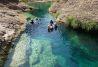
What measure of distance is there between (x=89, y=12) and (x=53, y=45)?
50.4 feet

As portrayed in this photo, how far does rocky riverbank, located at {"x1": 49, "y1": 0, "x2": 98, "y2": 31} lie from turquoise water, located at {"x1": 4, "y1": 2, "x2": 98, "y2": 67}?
5.89 ft

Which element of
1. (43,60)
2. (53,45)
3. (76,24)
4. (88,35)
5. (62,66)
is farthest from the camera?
(76,24)

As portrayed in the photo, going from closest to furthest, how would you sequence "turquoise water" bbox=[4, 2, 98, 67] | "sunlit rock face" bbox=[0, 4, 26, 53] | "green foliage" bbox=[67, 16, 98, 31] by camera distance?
"turquoise water" bbox=[4, 2, 98, 67]
"sunlit rock face" bbox=[0, 4, 26, 53]
"green foliage" bbox=[67, 16, 98, 31]

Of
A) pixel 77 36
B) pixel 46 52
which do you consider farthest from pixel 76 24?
pixel 46 52

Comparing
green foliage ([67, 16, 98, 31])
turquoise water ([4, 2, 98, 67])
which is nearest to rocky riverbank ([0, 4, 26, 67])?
turquoise water ([4, 2, 98, 67])

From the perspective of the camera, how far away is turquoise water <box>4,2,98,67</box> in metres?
32.9

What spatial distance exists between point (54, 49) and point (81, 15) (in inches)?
590

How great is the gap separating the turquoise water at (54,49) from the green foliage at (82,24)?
1.43m

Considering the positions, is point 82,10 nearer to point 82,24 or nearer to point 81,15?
point 81,15

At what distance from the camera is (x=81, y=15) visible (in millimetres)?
50656

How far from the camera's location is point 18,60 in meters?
33.7

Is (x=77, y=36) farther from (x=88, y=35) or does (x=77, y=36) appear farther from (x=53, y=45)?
(x=53, y=45)

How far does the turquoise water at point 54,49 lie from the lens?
108 feet

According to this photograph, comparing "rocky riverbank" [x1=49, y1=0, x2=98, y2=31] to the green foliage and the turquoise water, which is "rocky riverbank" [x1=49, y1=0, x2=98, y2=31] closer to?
the green foliage
